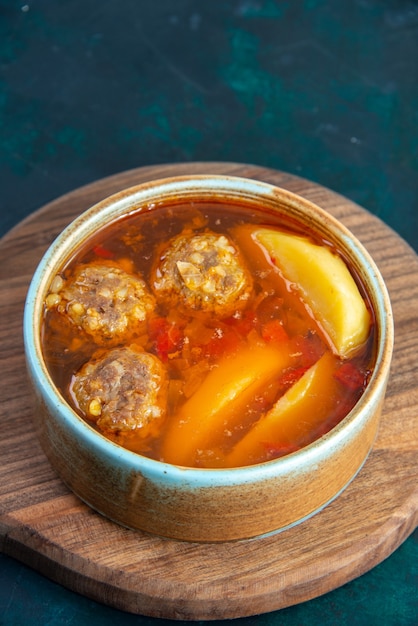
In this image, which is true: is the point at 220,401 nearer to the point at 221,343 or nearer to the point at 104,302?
the point at 221,343

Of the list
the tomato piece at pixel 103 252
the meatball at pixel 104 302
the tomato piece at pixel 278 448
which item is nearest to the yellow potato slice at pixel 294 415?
the tomato piece at pixel 278 448

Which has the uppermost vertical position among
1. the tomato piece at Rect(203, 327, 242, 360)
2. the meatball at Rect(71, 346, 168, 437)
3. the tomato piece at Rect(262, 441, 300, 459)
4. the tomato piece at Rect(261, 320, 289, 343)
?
the tomato piece at Rect(261, 320, 289, 343)

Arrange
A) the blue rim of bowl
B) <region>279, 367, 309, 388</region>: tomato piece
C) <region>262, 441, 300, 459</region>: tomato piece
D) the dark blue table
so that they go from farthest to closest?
1. the dark blue table
2. <region>279, 367, 309, 388</region>: tomato piece
3. <region>262, 441, 300, 459</region>: tomato piece
4. the blue rim of bowl

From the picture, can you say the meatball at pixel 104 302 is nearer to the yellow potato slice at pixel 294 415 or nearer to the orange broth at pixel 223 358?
the orange broth at pixel 223 358

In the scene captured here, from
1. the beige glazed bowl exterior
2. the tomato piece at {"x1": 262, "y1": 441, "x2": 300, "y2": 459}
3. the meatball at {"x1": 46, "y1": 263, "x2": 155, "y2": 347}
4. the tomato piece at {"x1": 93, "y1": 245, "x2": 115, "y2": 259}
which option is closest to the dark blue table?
the tomato piece at {"x1": 93, "y1": 245, "x2": 115, "y2": 259}

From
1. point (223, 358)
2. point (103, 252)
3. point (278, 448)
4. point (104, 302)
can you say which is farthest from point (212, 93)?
point (278, 448)

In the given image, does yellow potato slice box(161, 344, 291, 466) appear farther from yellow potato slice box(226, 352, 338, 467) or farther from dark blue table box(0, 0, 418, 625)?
dark blue table box(0, 0, 418, 625)
